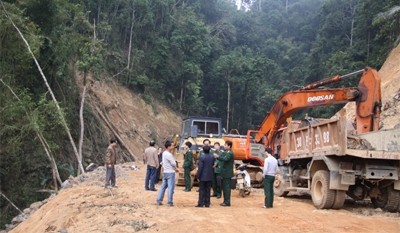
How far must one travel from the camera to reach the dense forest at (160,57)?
21.2m

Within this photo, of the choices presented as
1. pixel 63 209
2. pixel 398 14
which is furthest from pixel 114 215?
pixel 398 14

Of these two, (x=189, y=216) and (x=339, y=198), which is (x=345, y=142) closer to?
(x=339, y=198)

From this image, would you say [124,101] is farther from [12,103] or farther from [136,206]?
[136,206]

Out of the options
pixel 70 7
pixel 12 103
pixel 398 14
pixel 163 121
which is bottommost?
pixel 12 103

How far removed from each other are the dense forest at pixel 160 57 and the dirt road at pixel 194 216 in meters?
9.24

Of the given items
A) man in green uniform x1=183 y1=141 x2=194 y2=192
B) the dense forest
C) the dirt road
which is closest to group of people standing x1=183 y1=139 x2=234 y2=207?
the dirt road

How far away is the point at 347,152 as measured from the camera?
32.6 ft

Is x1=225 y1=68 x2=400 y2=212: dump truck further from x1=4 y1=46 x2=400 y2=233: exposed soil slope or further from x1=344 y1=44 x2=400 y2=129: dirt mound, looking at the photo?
x1=344 y1=44 x2=400 y2=129: dirt mound

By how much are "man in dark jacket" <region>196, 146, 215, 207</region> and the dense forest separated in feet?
36.6

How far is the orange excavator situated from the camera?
39.3ft

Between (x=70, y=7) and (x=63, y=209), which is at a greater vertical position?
(x=70, y=7)

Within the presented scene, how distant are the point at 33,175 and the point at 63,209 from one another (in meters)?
12.9

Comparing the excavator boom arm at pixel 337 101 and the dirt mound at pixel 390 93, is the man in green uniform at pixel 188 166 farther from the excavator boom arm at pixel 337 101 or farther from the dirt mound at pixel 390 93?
the dirt mound at pixel 390 93

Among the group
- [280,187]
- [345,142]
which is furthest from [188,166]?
[345,142]
